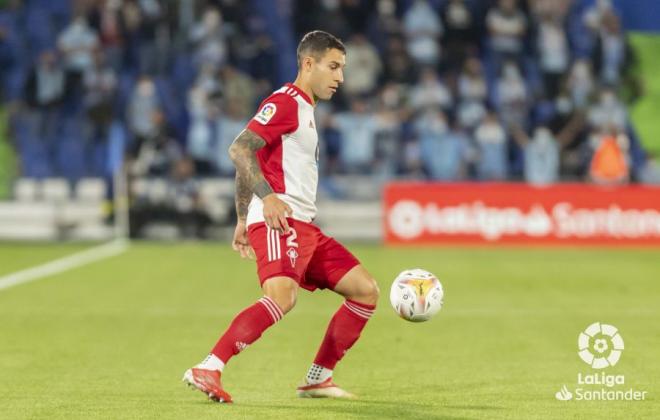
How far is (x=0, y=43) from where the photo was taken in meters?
25.7

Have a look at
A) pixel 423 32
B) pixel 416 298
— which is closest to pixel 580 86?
pixel 423 32

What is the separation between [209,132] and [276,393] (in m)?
16.6

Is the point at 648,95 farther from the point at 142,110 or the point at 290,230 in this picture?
the point at 290,230

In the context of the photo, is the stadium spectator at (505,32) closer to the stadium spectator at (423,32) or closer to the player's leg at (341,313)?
the stadium spectator at (423,32)

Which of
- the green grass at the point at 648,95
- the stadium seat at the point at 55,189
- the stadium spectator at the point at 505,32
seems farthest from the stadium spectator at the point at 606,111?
the stadium seat at the point at 55,189

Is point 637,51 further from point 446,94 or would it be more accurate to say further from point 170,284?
point 170,284

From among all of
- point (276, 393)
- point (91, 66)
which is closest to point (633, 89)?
point (91, 66)

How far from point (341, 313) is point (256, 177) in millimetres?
1033

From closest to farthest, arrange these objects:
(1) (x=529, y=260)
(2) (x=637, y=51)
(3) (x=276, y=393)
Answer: (3) (x=276, y=393), (1) (x=529, y=260), (2) (x=637, y=51)

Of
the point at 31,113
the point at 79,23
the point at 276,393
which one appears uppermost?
the point at 79,23

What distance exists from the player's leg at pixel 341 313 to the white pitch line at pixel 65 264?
27.4ft

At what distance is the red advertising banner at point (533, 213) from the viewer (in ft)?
71.1

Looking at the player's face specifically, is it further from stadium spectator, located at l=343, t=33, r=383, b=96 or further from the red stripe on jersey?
stadium spectator, located at l=343, t=33, r=383, b=96

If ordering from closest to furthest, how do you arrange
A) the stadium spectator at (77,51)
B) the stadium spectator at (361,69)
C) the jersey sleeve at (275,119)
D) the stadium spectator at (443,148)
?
the jersey sleeve at (275,119)
the stadium spectator at (443,148)
the stadium spectator at (361,69)
the stadium spectator at (77,51)
